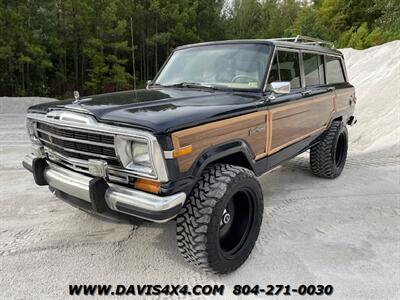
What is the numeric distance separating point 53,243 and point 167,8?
2509cm

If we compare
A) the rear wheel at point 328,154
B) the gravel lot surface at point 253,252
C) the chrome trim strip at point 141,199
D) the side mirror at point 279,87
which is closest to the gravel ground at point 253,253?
the gravel lot surface at point 253,252

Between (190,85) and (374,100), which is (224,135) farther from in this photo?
(374,100)

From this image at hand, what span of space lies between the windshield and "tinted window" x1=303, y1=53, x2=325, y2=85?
3.14 ft

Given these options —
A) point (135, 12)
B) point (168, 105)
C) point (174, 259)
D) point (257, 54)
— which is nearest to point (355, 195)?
point (257, 54)

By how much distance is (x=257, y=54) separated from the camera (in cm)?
366

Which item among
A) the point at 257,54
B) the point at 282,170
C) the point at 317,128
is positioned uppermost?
the point at 257,54

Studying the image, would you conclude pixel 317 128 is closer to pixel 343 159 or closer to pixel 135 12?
pixel 343 159

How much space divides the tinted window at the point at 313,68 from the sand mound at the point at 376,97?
8.59ft

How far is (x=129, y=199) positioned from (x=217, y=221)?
0.66m

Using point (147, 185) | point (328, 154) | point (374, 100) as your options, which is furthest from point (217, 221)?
point (374, 100)

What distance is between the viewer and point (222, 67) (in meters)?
3.71

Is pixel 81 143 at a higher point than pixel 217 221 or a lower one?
higher

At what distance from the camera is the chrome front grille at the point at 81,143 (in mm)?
2484

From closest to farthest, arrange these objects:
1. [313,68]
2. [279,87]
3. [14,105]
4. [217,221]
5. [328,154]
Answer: [217,221], [279,87], [313,68], [328,154], [14,105]
